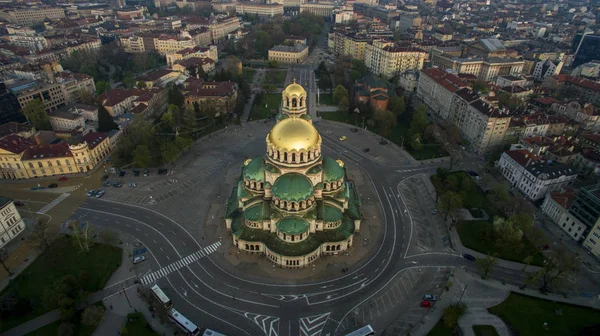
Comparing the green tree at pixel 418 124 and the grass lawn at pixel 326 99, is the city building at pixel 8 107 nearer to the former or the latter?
the grass lawn at pixel 326 99

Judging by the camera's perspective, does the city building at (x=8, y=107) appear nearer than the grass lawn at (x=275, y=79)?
Yes

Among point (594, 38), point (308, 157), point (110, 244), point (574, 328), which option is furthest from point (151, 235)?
point (594, 38)

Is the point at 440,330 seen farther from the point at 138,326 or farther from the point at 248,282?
the point at 138,326

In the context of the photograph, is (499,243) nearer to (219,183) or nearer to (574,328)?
(574,328)

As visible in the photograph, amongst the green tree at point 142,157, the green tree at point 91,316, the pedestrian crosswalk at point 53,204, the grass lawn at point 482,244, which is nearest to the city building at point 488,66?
the grass lawn at point 482,244

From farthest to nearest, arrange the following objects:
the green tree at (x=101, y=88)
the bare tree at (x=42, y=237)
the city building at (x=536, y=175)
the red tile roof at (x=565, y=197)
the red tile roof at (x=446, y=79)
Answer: the green tree at (x=101, y=88)
the red tile roof at (x=446, y=79)
the city building at (x=536, y=175)
the red tile roof at (x=565, y=197)
the bare tree at (x=42, y=237)

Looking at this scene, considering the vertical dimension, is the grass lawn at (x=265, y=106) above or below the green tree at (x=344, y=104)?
A: below

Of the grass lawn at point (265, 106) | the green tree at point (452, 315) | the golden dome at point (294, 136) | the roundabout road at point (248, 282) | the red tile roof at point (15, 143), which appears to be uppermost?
the golden dome at point (294, 136)
